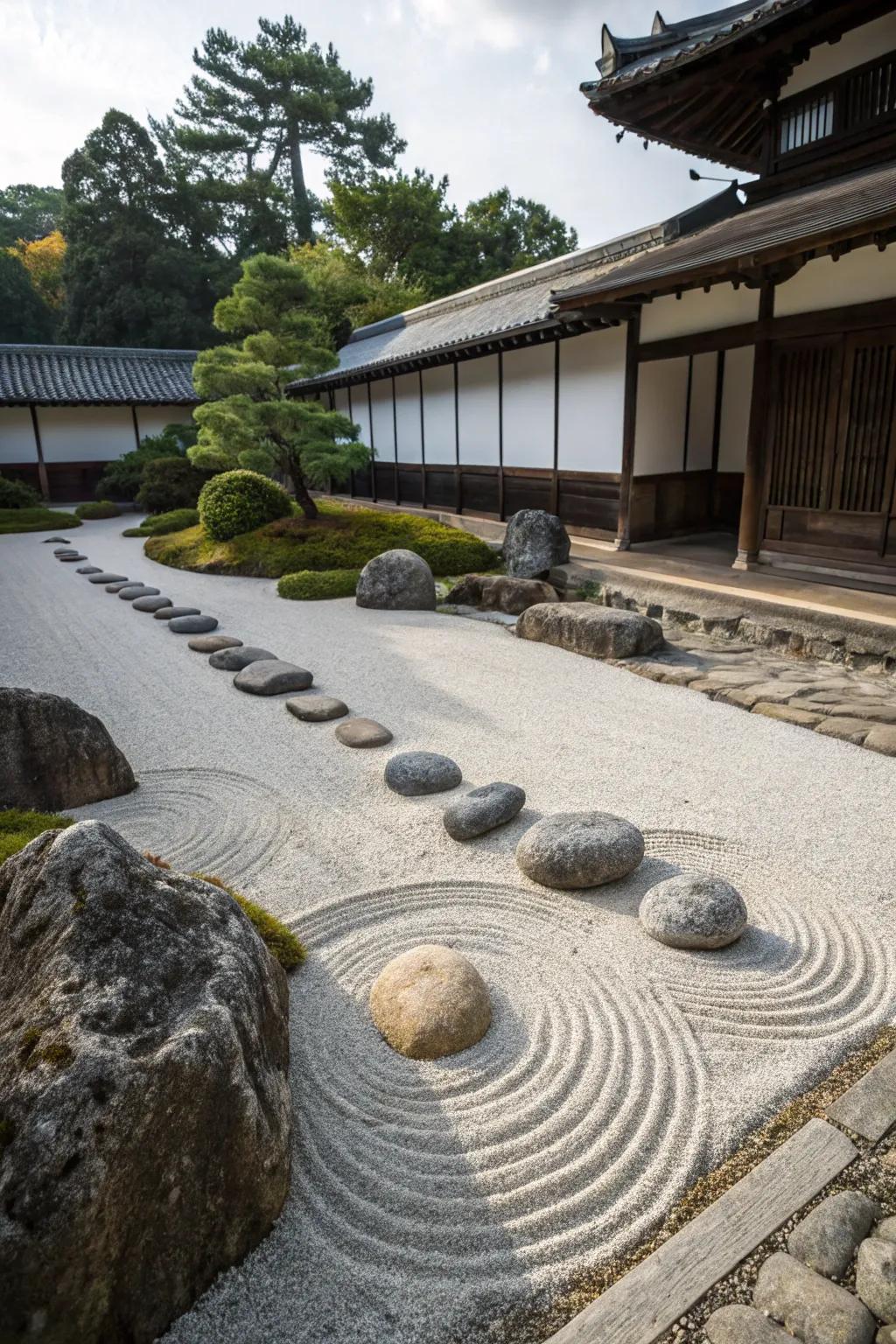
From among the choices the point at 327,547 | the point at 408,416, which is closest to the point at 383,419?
the point at 408,416

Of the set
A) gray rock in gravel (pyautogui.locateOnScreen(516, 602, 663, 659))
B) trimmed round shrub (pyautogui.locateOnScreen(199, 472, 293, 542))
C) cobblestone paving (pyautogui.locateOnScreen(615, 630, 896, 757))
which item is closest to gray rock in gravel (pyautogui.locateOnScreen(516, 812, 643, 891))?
cobblestone paving (pyautogui.locateOnScreen(615, 630, 896, 757))

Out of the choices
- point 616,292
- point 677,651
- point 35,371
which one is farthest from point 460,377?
point 35,371

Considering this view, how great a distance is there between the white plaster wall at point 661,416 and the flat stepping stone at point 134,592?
23.0 ft

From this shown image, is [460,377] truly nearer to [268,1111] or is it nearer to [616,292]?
[616,292]

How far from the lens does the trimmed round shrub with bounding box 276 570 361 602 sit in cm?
1089

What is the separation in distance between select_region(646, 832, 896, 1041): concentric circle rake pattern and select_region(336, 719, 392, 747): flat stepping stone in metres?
2.73

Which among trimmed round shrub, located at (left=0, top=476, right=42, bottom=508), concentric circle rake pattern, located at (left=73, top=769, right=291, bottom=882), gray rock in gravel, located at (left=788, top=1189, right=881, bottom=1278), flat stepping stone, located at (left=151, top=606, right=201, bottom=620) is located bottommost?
gray rock in gravel, located at (left=788, top=1189, right=881, bottom=1278)

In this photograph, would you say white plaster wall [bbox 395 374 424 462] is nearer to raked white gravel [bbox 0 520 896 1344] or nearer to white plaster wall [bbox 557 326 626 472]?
white plaster wall [bbox 557 326 626 472]

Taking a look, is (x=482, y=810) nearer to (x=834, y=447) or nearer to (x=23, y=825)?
(x=23, y=825)

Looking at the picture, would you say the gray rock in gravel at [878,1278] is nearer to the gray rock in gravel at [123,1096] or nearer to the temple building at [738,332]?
the gray rock in gravel at [123,1096]

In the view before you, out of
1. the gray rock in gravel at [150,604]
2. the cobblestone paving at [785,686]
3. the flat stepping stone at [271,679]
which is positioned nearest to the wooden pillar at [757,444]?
the cobblestone paving at [785,686]

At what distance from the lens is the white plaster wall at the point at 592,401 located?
1100 centimetres

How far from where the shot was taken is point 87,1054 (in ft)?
6.30

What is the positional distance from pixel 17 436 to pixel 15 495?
452cm
